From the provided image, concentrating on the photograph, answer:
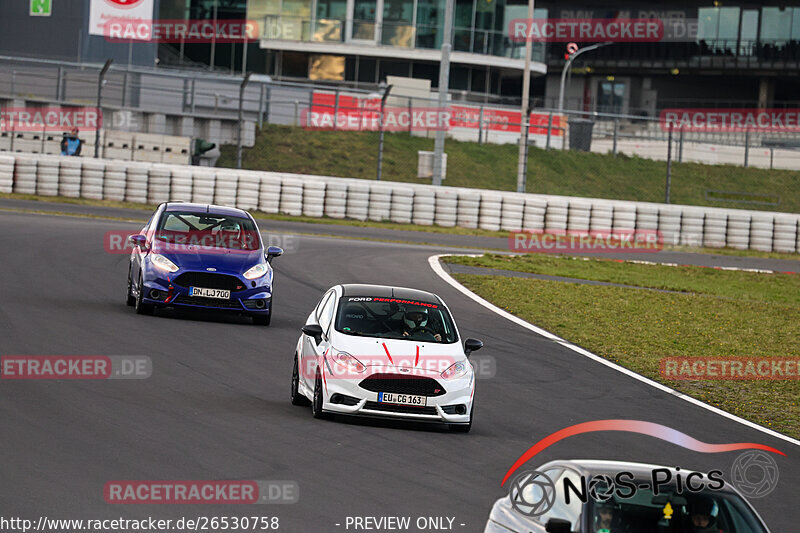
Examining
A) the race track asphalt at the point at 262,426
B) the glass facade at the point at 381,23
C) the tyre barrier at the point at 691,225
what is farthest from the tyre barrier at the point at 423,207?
the glass facade at the point at 381,23

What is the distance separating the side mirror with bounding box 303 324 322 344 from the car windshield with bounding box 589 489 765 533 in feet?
19.7

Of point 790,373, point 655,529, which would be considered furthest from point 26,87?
point 655,529

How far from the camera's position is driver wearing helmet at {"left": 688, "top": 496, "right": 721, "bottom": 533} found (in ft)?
19.0

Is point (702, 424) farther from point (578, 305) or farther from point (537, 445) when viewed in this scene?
point (578, 305)

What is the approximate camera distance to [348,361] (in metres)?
11.3

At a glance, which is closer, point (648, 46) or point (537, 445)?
point (537, 445)

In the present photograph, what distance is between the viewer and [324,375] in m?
11.2

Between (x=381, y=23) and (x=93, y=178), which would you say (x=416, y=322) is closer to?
(x=93, y=178)

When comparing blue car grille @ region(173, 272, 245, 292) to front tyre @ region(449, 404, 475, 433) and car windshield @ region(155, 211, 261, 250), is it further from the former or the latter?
front tyre @ region(449, 404, 475, 433)

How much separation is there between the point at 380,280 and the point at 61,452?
42.1ft

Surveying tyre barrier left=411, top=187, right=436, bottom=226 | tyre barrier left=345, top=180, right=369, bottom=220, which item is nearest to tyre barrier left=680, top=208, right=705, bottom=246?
tyre barrier left=411, top=187, right=436, bottom=226

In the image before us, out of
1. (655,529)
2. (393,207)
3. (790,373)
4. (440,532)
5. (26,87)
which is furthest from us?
(26,87)

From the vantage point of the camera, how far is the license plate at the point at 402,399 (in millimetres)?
11188

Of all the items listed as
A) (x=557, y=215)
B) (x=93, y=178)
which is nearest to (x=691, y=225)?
(x=557, y=215)
